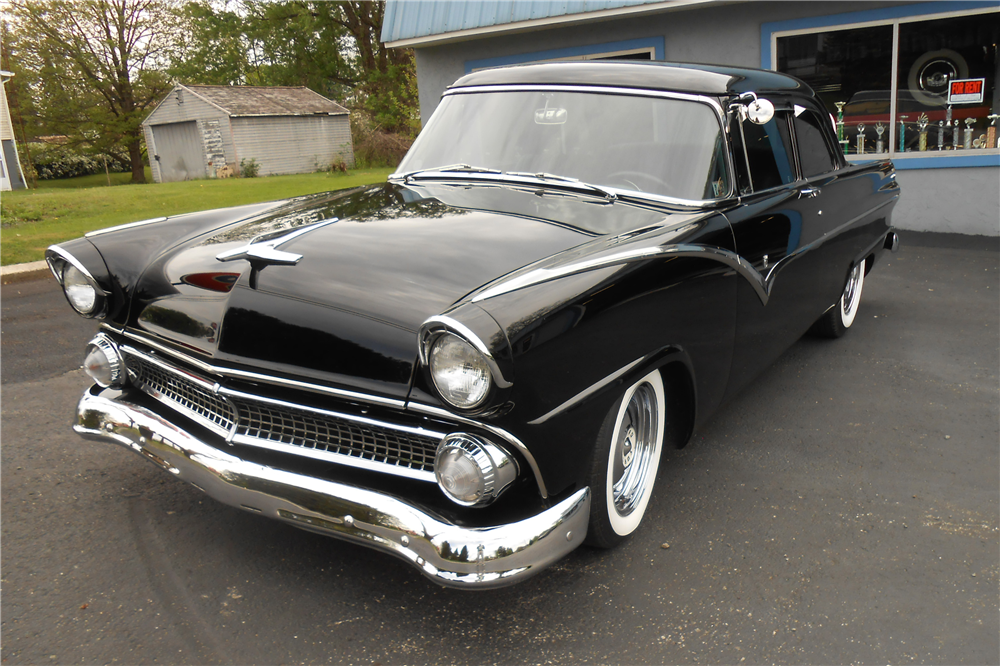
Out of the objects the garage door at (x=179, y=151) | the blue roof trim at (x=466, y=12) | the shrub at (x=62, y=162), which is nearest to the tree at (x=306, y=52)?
the shrub at (x=62, y=162)

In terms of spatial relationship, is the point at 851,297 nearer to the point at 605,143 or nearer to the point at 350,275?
the point at 605,143

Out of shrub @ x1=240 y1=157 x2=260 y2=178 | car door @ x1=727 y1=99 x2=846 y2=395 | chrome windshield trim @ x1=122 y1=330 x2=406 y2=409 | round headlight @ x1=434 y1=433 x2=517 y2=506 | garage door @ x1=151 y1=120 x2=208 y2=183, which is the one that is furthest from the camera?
garage door @ x1=151 y1=120 x2=208 y2=183

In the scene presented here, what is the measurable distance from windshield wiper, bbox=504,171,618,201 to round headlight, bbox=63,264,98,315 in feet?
5.66

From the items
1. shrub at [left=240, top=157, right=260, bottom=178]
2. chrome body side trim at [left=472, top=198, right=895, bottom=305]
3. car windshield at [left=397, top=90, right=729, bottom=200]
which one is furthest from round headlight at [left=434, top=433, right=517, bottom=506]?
shrub at [left=240, top=157, right=260, bottom=178]

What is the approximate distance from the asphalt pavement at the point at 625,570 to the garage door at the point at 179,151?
25033 mm

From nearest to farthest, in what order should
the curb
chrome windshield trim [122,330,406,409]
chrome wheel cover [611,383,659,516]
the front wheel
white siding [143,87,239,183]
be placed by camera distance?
1. chrome windshield trim [122,330,406,409]
2. the front wheel
3. chrome wheel cover [611,383,659,516]
4. the curb
5. white siding [143,87,239,183]

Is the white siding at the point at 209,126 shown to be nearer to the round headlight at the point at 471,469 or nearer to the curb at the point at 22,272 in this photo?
the curb at the point at 22,272

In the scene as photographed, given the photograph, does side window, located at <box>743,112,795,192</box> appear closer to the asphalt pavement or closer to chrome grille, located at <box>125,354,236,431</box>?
the asphalt pavement

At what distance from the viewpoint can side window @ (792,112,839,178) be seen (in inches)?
160

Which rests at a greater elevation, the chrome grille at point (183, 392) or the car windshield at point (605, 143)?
the car windshield at point (605, 143)

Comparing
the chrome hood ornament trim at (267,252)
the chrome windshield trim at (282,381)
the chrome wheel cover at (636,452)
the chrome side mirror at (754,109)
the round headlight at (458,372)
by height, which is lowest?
the chrome wheel cover at (636,452)

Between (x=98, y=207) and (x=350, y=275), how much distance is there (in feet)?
40.1

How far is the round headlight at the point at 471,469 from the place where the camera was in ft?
6.55

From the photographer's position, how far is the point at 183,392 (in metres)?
2.69
